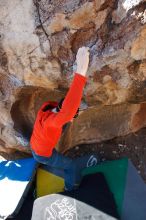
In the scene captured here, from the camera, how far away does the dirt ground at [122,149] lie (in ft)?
9.52

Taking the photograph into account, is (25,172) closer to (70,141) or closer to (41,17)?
(70,141)

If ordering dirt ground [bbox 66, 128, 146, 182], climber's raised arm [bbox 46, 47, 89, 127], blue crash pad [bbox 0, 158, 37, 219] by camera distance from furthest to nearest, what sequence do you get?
dirt ground [bbox 66, 128, 146, 182]
blue crash pad [bbox 0, 158, 37, 219]
climber's raised arm [bbox 46, 47, 89, 127]

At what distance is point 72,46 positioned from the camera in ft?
7.16

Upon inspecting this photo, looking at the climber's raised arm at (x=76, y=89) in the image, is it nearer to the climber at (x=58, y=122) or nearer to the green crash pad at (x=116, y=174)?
the climber at (x=58, y=122)

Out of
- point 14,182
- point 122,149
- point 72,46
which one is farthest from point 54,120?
point 122,149

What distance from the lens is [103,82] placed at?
87.7 inches

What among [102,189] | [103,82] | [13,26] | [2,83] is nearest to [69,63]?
[103,82]

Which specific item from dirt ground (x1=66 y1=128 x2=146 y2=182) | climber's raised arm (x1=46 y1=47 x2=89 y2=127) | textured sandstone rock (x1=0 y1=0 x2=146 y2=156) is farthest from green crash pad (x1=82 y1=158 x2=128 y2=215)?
climber's raised arm (x1=46 y1=47 x2=89 y2=127)

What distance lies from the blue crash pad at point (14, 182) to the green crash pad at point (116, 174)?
337mm

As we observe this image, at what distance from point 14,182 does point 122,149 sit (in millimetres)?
762

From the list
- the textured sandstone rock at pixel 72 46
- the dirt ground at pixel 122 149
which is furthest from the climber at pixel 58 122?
the dirt ground at pixel 122 149

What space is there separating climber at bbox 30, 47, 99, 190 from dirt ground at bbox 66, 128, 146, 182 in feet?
0.90

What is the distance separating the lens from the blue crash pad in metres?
2.49

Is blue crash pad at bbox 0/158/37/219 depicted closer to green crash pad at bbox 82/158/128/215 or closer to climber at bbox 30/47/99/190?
climber at bbox 30/47/99/190
